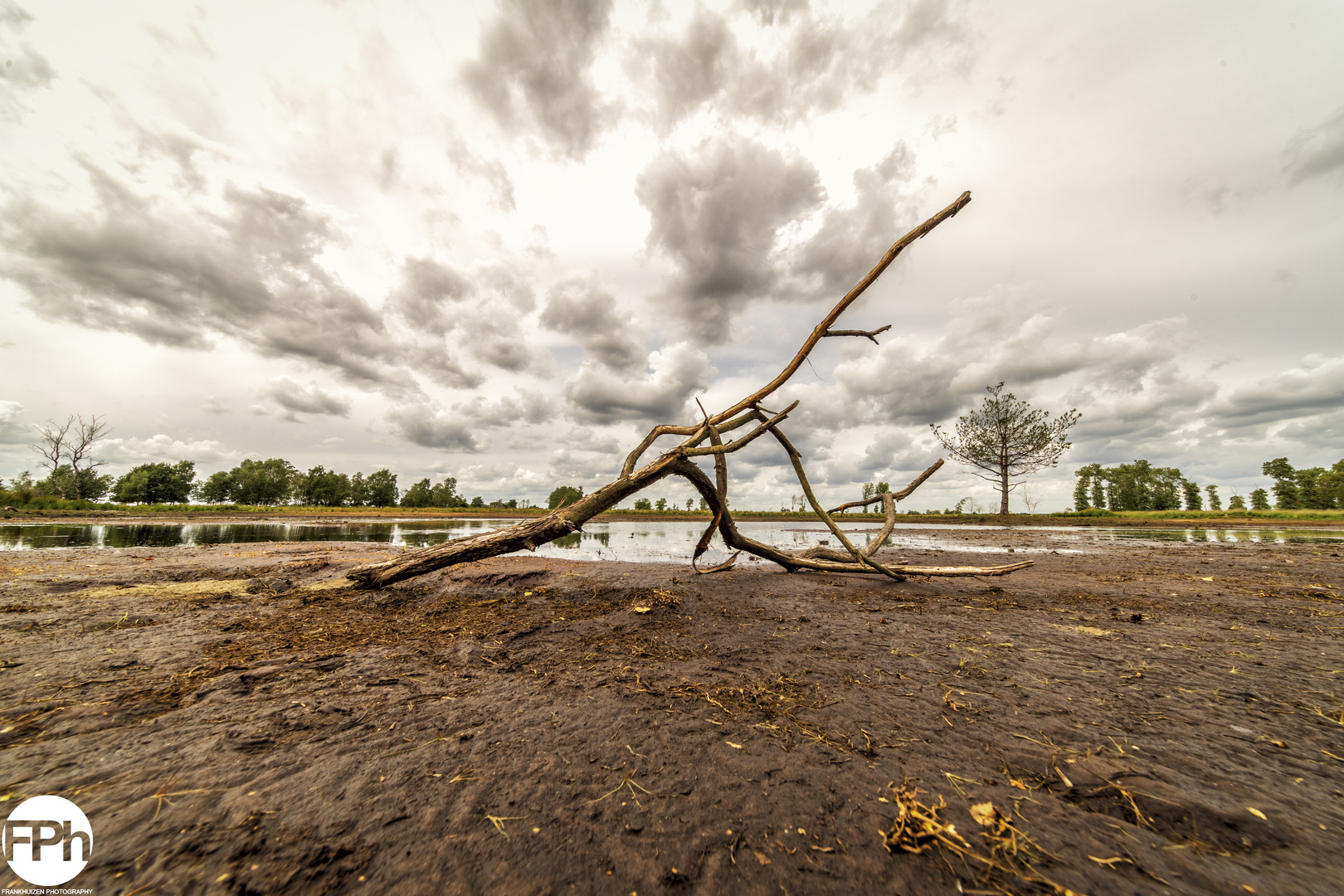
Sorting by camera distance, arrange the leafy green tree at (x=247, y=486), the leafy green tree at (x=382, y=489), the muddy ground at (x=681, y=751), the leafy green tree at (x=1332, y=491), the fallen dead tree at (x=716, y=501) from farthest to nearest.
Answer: the leafy green tree at (x=382, y=489) < the leafy green tree at (x=247, y=486) < the leafy green tree at (x=1332, y=491) < the fallen dead tree at (x=716, y=501) < the muddy ground at (x=681, y=751)

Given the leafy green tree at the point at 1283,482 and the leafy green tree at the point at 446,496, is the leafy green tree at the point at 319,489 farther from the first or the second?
the leafy green tree at the point at 1283,482

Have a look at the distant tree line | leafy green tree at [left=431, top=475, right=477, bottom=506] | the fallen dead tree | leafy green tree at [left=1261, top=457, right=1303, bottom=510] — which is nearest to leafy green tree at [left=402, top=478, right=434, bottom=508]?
leafy green tree at [left=431, top=475, right=477, bottom=506]

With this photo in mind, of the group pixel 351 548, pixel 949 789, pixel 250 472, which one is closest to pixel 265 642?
pixel 949 789

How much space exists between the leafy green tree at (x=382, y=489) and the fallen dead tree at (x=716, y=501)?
279 feet

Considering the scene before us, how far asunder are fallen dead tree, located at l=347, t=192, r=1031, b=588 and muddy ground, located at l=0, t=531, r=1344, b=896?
4.58 feet

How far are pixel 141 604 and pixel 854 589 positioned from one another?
33.8 feet

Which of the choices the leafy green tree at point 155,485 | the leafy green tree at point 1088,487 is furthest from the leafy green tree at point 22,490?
the leafy green tree at point 1088,487

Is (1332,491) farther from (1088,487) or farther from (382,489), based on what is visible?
(382,489)

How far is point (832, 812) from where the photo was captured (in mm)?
1931

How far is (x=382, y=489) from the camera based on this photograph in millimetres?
78375

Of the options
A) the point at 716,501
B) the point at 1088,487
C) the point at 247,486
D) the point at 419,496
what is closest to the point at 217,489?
the point at 247,486

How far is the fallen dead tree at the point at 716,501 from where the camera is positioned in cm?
647

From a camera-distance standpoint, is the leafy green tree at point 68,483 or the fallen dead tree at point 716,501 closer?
the fallen dead tree at point 716,501

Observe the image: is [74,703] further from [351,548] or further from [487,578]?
[351,548]
